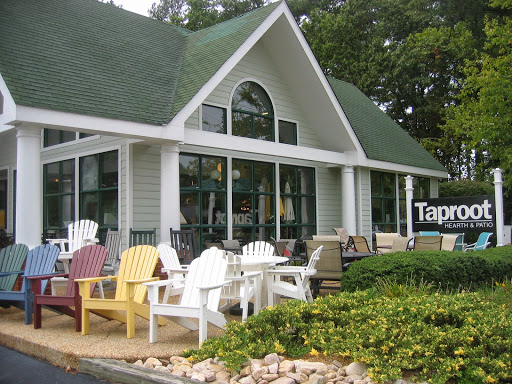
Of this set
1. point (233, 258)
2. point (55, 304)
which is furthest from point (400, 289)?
point (55, 304)

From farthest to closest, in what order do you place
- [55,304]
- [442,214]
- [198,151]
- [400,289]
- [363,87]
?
[363,87]
[442,214]
[198,151]
[400,289]
[55,304]

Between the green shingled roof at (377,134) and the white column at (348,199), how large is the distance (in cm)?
87

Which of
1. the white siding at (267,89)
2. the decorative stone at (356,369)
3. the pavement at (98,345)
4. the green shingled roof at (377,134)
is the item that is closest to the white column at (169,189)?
the white siding at (267,89)

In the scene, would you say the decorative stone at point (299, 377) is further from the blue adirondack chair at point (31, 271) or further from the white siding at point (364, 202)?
the white siding at point (364, 202)

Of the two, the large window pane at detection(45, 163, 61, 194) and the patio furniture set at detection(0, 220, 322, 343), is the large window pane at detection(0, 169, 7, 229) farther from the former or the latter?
the patio furniture set at detection(0, 220, 322, 343)

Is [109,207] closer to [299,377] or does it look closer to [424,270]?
[424,270]

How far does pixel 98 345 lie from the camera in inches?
212

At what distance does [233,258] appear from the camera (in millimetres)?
6918

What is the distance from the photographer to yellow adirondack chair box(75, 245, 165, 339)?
572 centimetres

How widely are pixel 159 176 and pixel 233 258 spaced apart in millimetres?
4291

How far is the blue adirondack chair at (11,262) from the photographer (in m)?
7.21

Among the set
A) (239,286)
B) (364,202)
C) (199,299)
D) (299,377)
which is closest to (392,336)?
(299,377)

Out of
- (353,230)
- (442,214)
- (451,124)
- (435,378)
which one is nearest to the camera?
(435,378)

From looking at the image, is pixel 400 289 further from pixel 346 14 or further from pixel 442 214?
pixel 346 14
